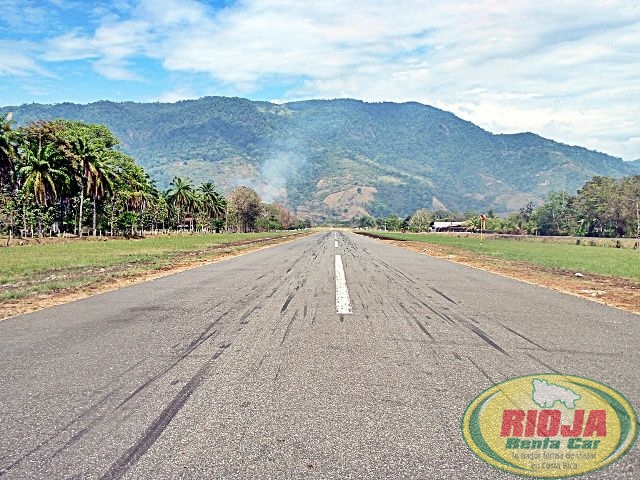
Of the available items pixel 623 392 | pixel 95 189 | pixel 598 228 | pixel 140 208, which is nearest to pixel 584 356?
pixel 623 392

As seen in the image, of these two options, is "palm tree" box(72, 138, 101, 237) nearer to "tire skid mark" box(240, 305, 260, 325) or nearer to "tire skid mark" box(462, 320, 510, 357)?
"tire skid mark" box(240, 305, 260, 325)

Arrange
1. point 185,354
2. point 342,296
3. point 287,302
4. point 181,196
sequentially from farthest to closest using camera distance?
point 181,196 < point 342,296 < point 287,302 < point 185,354

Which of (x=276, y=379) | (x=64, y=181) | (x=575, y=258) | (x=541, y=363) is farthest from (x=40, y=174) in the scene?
(x=541, y=363)

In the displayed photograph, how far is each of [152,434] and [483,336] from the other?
4550 mm

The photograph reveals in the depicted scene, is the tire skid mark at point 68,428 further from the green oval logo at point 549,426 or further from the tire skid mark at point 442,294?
the tire skid mark at point 442,294

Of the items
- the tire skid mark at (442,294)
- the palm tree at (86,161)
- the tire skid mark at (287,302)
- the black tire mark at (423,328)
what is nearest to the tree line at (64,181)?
the palm tree at (86,161)

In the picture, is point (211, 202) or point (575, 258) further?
point (211, 202)

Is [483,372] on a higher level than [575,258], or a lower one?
higher

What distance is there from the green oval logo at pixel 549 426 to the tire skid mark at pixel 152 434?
2212 mm

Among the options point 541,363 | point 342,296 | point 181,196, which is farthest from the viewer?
point 181,196

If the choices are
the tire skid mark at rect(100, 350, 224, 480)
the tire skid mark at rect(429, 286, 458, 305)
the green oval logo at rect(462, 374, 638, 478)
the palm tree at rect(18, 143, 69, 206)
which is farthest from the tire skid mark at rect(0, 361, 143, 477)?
the palm tree at rect(18, 143, 69, 206)

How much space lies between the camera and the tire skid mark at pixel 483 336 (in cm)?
545

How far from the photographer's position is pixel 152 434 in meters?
3.17

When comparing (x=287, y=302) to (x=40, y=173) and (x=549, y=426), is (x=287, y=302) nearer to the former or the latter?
(x=549, y=426)
